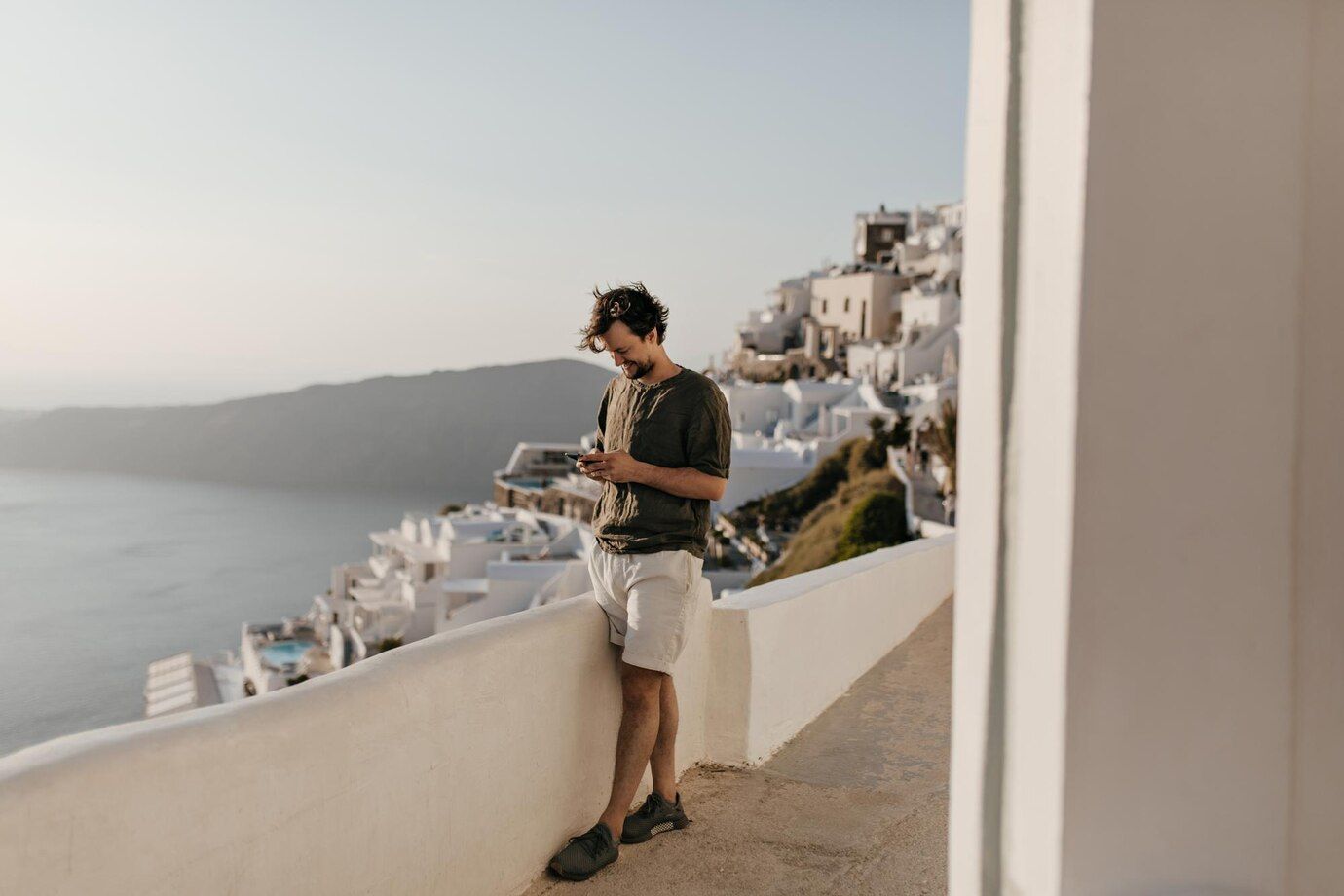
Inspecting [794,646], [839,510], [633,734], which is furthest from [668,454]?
[839,510]

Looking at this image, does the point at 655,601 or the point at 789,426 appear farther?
the point at 789,426

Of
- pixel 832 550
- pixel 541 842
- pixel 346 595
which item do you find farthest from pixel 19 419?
pixel 541 842

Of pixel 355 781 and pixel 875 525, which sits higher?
pixel 355 781

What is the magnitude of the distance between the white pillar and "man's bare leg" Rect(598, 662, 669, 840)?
1.49 metres

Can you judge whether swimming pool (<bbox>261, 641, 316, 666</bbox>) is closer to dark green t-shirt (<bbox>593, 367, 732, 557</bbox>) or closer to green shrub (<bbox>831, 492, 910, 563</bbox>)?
green shrub (<bbox>831, 492, 910, 563</bbox>)

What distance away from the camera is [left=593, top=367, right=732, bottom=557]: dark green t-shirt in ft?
9.20

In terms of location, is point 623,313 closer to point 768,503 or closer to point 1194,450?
point 1194,450

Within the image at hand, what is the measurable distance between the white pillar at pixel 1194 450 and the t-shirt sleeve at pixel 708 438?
136 cm

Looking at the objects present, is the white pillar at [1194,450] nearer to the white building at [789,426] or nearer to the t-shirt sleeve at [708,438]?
the t-shirt sleeve at [708,438]

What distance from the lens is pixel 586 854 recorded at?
8.96 feet

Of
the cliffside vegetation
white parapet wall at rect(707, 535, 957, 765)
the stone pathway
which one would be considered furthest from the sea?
the stone pathway

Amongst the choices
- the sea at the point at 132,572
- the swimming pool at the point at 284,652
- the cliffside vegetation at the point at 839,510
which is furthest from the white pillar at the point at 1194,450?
the swimming pool at the point at 284,652

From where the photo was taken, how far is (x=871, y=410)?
4250 cm

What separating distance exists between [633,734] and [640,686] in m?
0.14
